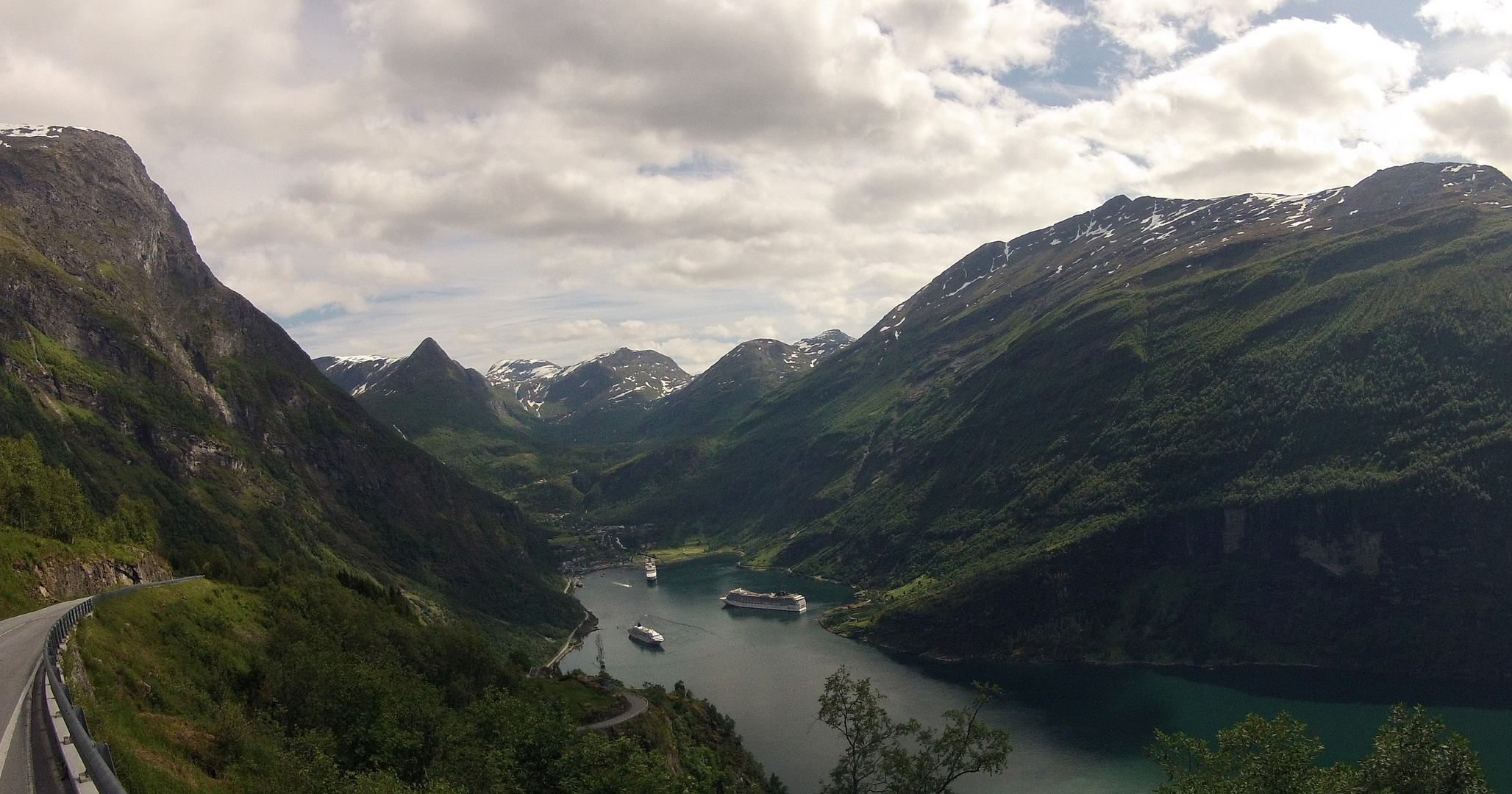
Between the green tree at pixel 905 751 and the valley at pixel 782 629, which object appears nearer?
the green tree at pixel 905 751

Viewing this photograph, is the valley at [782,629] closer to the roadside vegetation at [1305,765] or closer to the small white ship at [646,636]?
the roadside vegetation at [1305,765]

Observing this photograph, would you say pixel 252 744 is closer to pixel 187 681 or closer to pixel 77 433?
pixel 187 681

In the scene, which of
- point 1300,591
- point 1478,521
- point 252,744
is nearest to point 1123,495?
point 1300,591

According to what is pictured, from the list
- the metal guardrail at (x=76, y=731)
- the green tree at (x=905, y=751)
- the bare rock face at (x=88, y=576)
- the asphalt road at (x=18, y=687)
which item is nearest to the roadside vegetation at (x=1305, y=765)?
the green tree at (x=905, y=751)

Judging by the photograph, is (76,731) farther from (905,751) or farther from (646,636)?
(646,636)

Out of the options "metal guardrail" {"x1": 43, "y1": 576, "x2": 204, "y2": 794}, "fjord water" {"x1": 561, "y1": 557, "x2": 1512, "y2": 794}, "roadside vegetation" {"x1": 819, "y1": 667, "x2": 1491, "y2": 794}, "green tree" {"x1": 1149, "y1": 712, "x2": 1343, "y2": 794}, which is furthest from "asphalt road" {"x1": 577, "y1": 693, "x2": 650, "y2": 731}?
"green tree" {"x1": 1149, "y1": 712, "x2": 1343, "y2": 794}

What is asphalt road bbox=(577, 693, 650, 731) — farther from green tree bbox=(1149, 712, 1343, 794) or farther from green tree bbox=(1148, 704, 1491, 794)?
green tree bbox=(1148, 704, 1491, 794)
